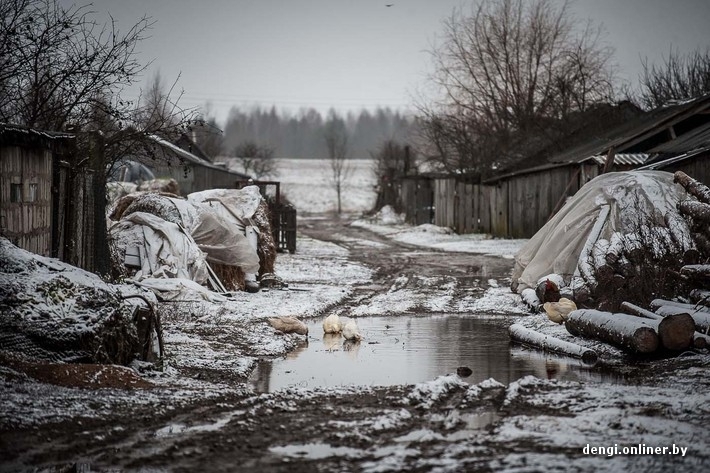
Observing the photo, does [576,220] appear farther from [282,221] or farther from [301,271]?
[282,221]

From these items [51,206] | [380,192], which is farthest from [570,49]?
[51,206]

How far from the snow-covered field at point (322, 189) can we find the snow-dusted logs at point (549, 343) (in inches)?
2237

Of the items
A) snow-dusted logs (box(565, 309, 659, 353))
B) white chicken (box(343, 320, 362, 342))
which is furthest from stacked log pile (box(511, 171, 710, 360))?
white chicken (box(343, 320, 362, 342))

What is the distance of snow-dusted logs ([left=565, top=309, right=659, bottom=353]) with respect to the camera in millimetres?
8406

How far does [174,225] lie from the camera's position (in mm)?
13852

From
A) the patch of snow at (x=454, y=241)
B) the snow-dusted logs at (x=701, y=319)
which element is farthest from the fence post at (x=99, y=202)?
the patch of snow at (x=454, y=241)

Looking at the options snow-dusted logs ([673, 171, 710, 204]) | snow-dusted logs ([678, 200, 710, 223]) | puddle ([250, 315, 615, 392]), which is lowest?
puddle ([250, 315, 615, 392])

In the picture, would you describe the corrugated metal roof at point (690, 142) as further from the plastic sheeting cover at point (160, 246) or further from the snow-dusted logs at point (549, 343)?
the plastic sheeting cover at point (160, 246)

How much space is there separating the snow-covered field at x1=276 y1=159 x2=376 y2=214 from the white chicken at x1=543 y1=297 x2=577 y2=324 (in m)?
55.4

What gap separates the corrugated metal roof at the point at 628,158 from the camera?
22.0 metres

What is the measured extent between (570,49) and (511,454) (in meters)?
38.3

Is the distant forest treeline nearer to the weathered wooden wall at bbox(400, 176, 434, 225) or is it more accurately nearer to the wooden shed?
the weathered wooden wall at bbox(400, 176, 434, 225)

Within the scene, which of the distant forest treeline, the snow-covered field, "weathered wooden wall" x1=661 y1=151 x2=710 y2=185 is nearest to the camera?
"weathered wooden wall" x1=661 y1=151 x2=710 y2=185

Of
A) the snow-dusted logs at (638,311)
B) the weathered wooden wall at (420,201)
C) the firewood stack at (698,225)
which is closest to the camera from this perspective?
the snow-dusted logs at (638,311)
